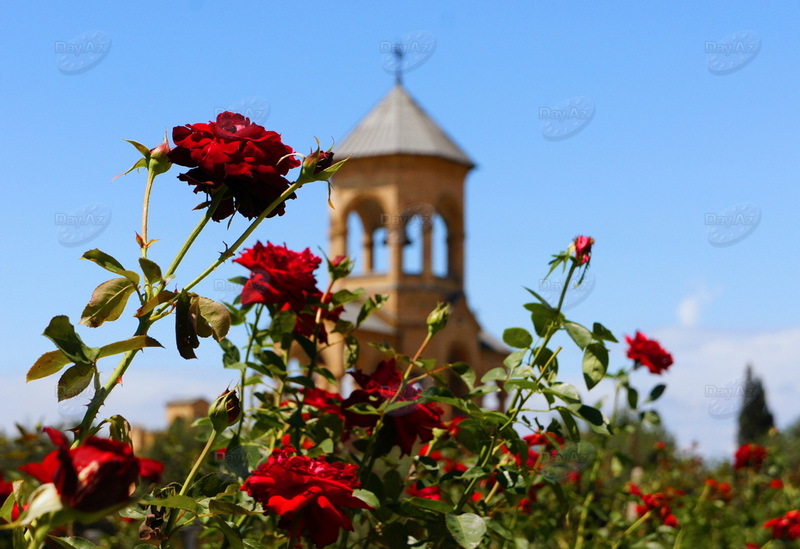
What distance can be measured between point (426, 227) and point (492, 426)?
72.5 ft

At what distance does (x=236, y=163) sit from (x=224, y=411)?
33 cm

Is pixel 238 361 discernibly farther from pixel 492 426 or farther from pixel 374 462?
pixel 492 426

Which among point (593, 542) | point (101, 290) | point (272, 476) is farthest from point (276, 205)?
point (593, 542)

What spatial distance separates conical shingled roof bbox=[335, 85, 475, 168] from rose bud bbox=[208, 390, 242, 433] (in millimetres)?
21996

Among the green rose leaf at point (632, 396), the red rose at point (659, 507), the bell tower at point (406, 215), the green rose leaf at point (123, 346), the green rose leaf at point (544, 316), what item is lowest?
the red rose at point (659, 507)

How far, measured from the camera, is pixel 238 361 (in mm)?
1945

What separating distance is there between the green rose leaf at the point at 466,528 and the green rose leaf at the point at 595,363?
355 millimetres

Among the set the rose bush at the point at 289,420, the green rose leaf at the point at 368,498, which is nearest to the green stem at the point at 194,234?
the rose bush at the point at 289,420

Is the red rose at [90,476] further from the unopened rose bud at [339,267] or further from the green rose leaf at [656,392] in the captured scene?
the green rose leaf at [656,392]

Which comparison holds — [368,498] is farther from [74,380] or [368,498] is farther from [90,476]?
[90,476]

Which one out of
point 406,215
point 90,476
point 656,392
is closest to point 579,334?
point 90,476

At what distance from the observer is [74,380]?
1.16 meters

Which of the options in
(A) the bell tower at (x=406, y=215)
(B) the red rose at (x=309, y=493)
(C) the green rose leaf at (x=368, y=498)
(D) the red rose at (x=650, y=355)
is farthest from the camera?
(A) the bell tower at (x=406, y=215)

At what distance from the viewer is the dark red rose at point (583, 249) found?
1697mm
